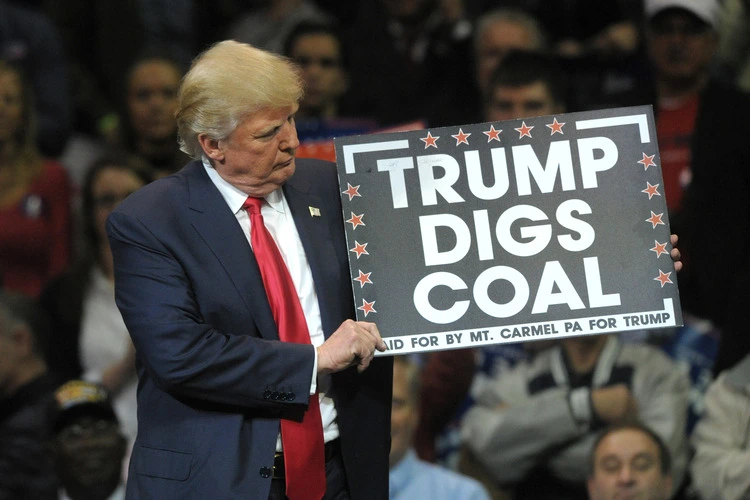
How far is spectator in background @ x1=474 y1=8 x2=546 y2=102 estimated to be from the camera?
226 inches

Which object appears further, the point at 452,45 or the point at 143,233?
the point at 452,45

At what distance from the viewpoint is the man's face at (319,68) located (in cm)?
587

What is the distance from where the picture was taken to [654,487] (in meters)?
4.36

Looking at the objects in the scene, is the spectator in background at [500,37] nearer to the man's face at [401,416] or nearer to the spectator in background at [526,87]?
the spectator in background at [526,87]

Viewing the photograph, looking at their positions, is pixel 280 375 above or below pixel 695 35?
below

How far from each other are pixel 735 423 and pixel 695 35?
1829 millimetres

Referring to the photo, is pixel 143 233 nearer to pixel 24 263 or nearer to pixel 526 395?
pixel 526 395

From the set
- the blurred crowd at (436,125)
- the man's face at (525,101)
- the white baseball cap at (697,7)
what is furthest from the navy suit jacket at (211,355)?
the white baseball cap at (697,7)

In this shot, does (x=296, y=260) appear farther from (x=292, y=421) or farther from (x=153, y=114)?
(x=153, y=114)

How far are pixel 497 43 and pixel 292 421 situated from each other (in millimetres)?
3259

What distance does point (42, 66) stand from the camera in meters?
6.30

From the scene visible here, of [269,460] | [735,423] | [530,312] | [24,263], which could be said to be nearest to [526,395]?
[735,423]

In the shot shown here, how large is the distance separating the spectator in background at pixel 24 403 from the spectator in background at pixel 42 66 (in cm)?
142

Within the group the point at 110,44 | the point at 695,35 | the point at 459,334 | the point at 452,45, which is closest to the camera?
the point at 459,334
